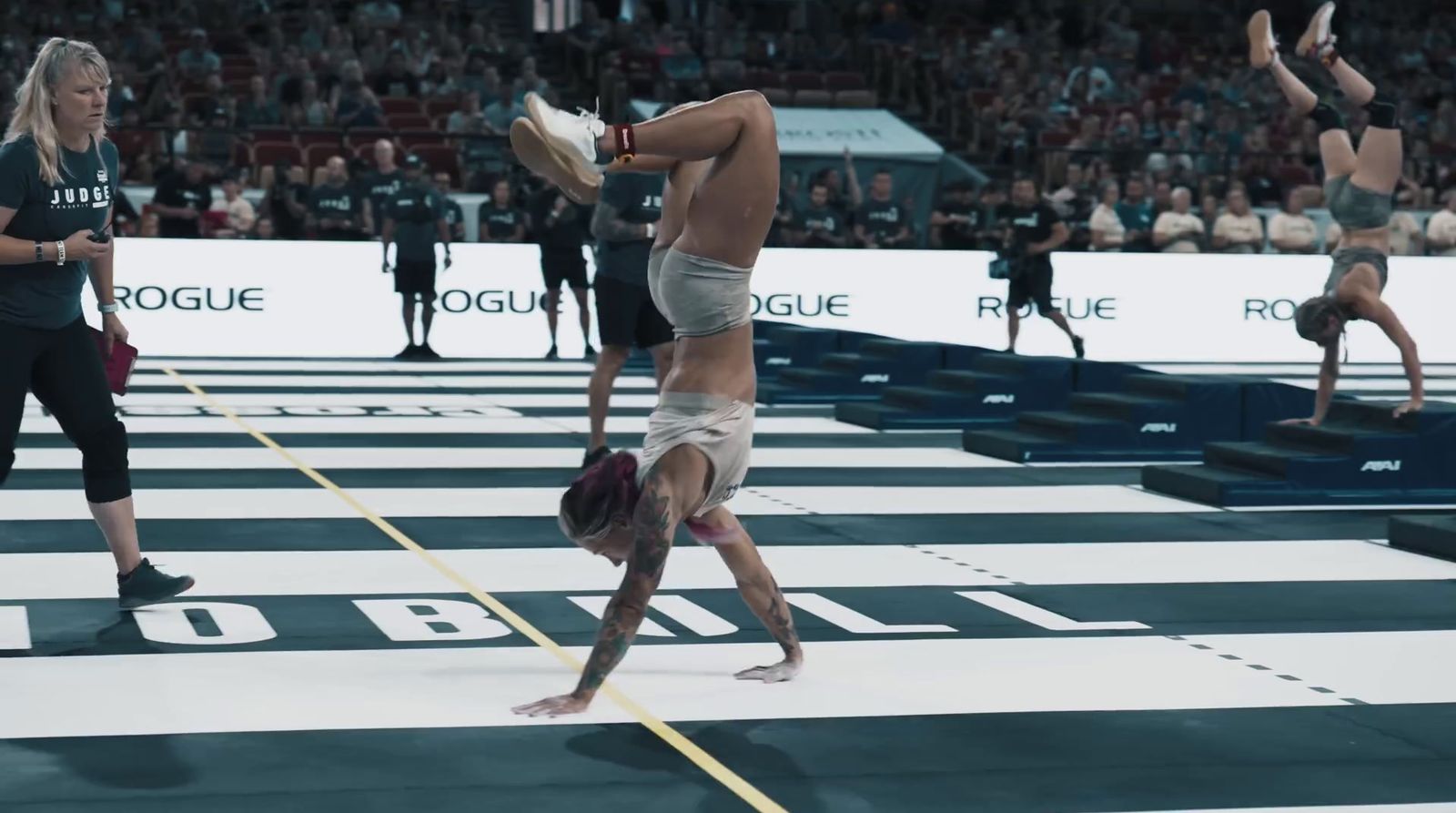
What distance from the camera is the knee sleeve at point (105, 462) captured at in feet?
20.2

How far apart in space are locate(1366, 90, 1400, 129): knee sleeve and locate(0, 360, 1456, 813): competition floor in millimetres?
1971

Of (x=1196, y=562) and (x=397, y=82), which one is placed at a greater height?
(x=397, y=82)

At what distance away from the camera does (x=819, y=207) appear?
20.9m

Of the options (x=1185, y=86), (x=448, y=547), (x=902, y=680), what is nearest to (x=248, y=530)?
(x=448, y=547)

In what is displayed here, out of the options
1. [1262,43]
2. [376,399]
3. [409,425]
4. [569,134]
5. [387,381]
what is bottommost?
[387,381]

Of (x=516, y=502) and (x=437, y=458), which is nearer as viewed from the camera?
(x=516, y=502)

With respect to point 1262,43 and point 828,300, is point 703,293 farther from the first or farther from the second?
point 828,300

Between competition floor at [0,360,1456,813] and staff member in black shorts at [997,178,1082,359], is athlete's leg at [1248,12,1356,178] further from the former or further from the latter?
staff member in black shorts at [997,178,1082,359]

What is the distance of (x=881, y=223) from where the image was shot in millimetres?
20797

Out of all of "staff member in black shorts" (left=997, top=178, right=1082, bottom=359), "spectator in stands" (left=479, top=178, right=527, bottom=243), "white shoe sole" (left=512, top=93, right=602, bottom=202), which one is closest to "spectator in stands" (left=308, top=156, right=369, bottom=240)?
"spectator in stands" (left=479, top=178, right=527, bottom=243)

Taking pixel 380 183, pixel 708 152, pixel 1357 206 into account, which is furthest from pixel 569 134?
pixel 380 183

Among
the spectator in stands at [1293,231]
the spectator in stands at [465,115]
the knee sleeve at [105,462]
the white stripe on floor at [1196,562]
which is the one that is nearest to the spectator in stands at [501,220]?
the spectator in stands at [465,115]

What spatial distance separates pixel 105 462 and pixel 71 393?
9.7 inches

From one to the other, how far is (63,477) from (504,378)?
7.05m
